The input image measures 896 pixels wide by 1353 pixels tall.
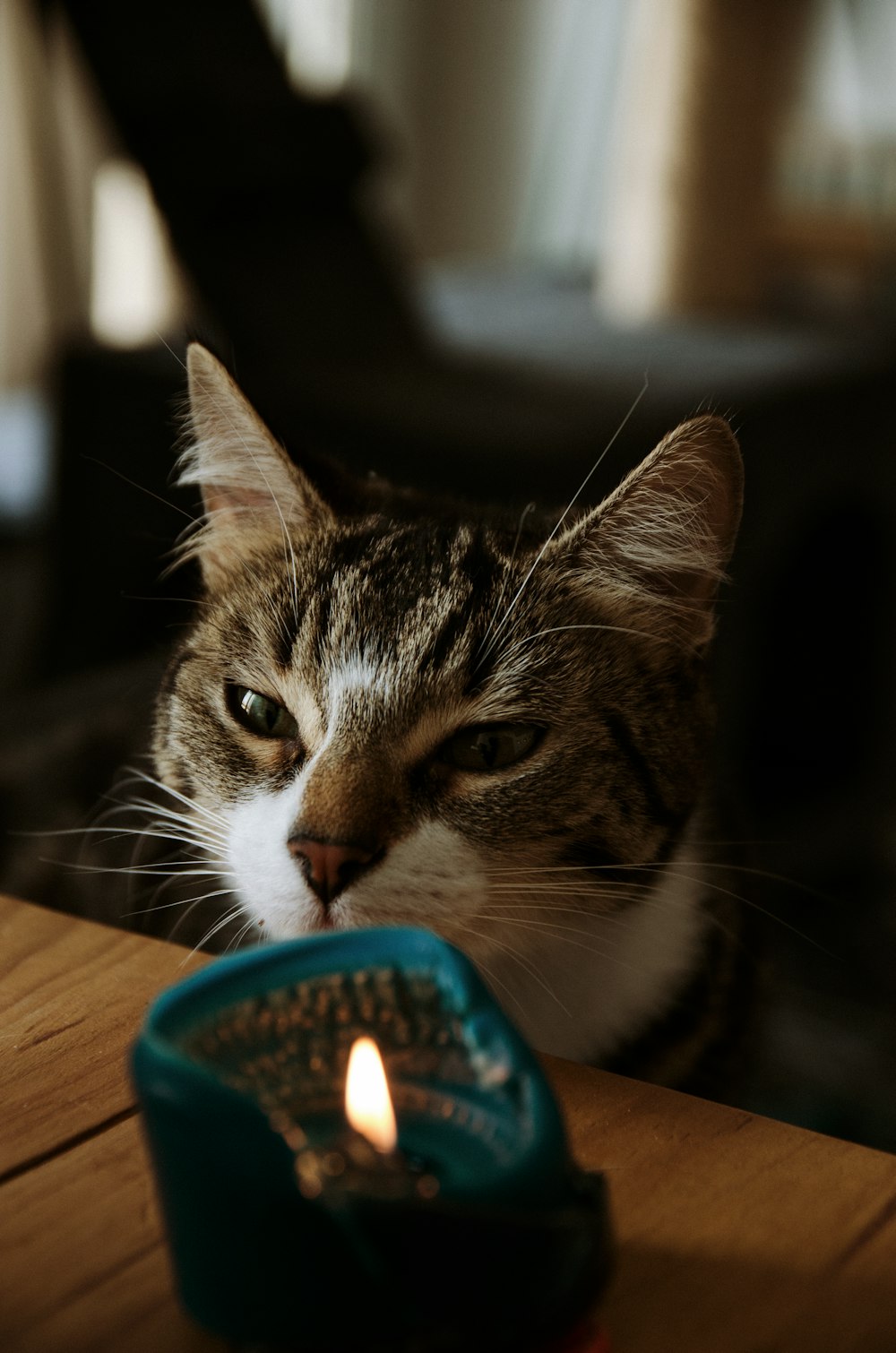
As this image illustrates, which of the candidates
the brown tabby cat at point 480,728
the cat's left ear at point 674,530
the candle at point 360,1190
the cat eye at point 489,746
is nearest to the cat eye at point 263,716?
the brown tabby cat at point 480,728

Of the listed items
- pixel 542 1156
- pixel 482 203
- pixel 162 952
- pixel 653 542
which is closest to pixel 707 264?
pixel 482 203

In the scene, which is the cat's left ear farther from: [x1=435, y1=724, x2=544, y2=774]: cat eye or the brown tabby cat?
[x1=435, y1=724, x2=544, y2=774]: cat eye

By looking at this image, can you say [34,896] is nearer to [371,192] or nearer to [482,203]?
[371,192]

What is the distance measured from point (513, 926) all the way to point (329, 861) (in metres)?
0.15

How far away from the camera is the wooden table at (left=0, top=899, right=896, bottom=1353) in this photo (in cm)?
47

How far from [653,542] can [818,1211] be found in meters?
0.46

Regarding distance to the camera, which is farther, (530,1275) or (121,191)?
(121,191)

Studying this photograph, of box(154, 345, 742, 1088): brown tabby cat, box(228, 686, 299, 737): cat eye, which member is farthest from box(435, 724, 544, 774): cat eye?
box(228, 686, 299, 737): cat eye

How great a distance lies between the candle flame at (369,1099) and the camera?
0.44 meters

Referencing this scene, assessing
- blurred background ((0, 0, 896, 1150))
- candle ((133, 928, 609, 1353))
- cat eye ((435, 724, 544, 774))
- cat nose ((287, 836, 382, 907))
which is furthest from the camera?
blurred background ((0, 0, 896, 1150))

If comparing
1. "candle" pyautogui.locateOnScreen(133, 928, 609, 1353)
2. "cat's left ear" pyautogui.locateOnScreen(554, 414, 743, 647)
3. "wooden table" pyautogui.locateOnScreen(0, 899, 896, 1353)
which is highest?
"cat's left ear" pyautogui.locateOnScreen(554, 414, 743, 647)

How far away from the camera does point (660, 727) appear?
880 millimetres

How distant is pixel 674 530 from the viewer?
855 mm

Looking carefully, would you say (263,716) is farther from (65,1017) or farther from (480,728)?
(65,1017)
